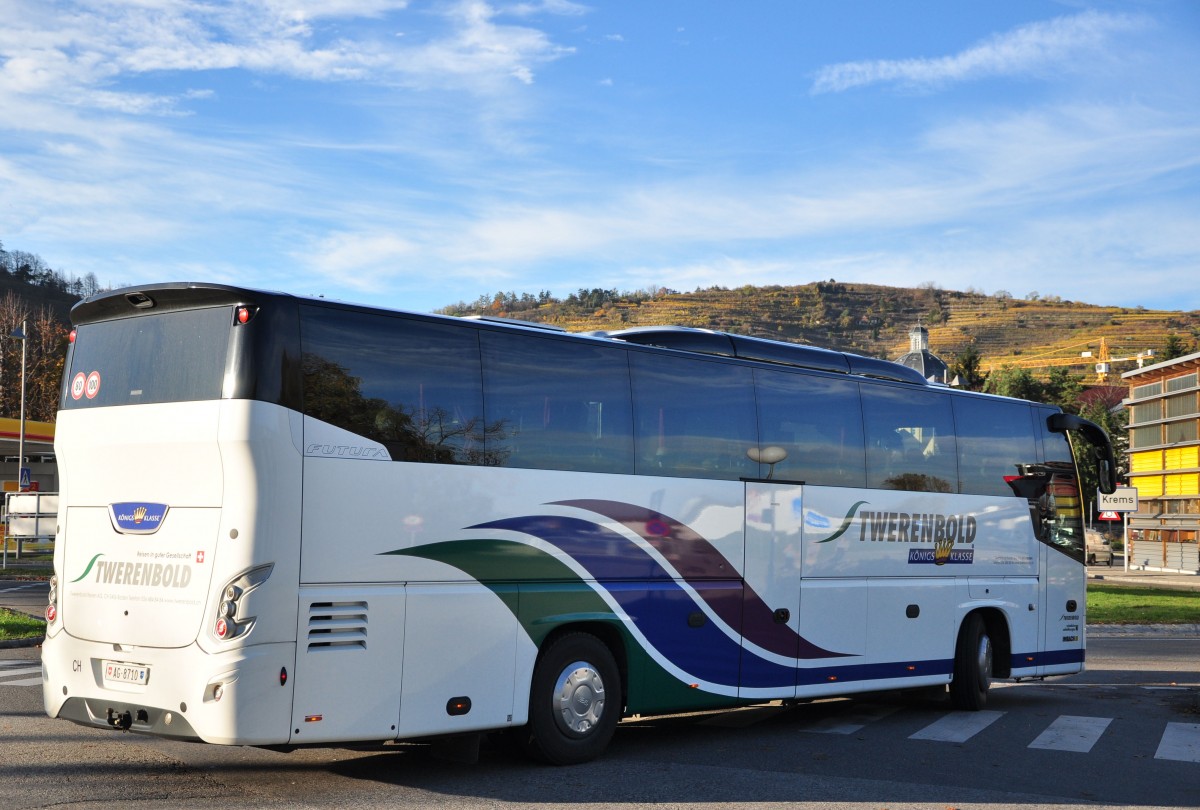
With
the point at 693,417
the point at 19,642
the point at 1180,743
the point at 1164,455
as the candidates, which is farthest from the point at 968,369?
the point at 693,417

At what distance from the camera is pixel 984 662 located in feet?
45.9

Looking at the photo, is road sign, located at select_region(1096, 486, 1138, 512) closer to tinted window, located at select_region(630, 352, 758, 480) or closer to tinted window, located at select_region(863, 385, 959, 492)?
tinted window, located at select_region(863, 385, 959, 492)

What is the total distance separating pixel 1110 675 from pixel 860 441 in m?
7.50

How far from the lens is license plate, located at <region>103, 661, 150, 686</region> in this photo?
26.2 feet

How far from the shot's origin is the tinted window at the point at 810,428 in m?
11.6

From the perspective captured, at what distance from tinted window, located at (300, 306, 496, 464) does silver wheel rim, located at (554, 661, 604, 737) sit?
182 centimetres

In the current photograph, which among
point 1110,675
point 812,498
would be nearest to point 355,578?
point 812,498

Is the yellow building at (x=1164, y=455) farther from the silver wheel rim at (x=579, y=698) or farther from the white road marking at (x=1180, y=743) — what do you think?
the silver wheel rim at (x=579, y=698)

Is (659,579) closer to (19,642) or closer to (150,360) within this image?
(150,360)

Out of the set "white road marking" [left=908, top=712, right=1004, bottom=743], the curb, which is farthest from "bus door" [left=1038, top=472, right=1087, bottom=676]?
the curb

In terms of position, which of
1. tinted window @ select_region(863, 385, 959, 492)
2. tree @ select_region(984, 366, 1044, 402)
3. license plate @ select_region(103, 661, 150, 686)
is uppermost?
tree @ select_region(984, 366, 1044, 402)

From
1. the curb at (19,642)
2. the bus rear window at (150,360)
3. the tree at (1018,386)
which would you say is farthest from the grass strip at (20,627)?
the tree at (1018,386)

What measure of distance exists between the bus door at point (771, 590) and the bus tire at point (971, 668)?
3.02 metres

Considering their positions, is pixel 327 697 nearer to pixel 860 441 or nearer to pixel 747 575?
pixel 747 575
